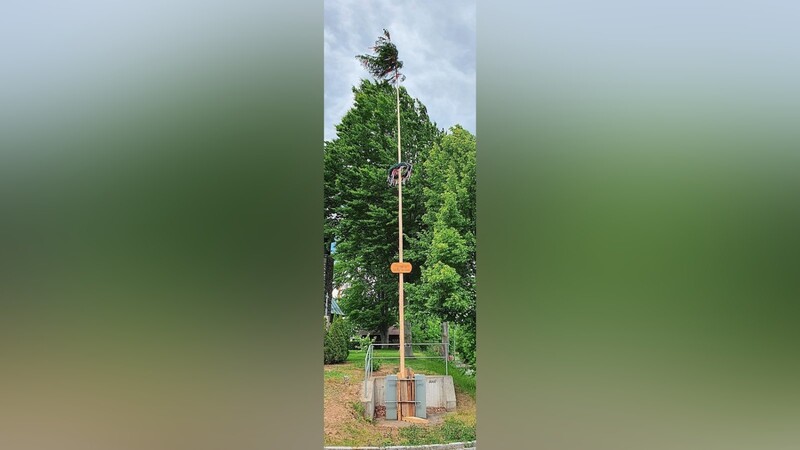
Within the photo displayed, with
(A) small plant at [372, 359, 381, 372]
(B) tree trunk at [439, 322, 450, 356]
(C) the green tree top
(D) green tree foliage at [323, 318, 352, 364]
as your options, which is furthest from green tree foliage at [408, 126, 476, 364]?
(C) the green tree top

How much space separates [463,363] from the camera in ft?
15.4

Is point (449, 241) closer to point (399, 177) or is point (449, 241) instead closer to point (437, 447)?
point (399, 177)

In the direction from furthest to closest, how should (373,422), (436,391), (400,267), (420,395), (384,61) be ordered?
(384,61) < (436,391) < (420,395) < (373,422) < (400,267)

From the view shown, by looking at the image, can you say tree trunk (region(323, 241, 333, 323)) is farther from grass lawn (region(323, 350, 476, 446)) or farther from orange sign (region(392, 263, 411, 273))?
orange sign (region(392, 263, 411, 273))

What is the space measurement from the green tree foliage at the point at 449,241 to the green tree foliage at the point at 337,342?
2.57 feet

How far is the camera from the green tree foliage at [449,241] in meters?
4.64

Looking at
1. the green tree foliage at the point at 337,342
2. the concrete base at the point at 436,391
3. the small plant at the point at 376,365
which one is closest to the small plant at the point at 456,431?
the concrete base at the point at 436,391

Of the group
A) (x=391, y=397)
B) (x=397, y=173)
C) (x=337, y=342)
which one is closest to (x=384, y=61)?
(x=397, y=173)

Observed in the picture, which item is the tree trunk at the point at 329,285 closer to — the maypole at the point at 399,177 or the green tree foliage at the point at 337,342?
the green tree foliage at the point at 337,342

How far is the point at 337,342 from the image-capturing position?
4.50 metres

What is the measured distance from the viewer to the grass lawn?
386 cm

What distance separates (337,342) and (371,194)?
64.5 inches
